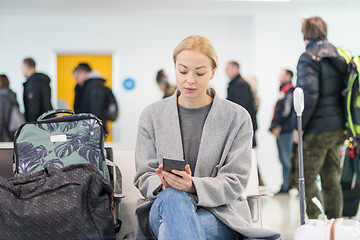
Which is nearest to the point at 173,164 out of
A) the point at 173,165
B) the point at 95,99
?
the point at 173,165

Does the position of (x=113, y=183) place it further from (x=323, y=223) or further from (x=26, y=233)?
(x=323, y=223)

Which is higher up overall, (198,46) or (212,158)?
(198,46)

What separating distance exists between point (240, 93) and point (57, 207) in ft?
12.7

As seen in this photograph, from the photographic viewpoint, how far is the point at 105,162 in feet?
7.55

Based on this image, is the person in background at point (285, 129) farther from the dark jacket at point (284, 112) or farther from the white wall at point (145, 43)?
the white wall at point (145, 43)

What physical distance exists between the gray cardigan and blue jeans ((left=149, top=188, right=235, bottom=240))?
0.16ft

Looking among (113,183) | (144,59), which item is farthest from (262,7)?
(113,183)

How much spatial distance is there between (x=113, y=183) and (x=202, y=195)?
24.8 inches

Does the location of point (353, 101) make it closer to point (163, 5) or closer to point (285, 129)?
point (285, 129)

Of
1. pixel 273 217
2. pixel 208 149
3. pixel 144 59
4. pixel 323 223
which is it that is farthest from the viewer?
pixel 144 59

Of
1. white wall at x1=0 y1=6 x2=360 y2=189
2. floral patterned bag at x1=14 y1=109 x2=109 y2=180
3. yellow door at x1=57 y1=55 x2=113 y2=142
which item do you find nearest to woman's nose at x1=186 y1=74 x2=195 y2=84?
floral patterned bag at x1=14 y1=109 x2=109 y2=180

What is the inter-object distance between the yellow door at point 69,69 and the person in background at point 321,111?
5416mm

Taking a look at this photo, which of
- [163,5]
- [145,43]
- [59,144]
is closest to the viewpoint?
[59,144]

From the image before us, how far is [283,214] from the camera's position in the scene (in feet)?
14.9
